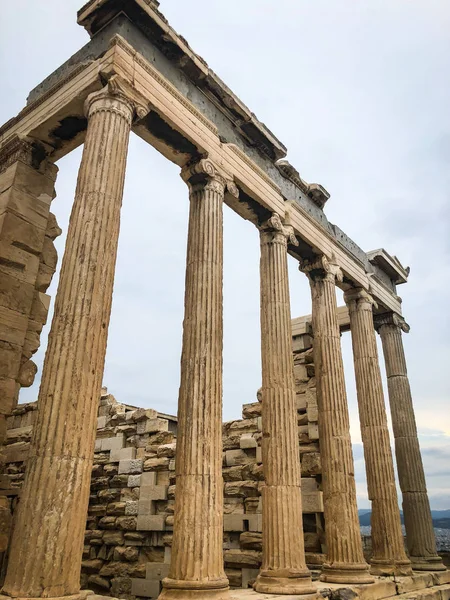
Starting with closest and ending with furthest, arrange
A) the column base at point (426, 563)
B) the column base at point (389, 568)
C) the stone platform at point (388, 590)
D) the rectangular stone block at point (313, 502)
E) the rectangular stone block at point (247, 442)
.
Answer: the stone platform at point (388, 590) < the rectangular stone block at point (313, 502) < the column base at point (389, 568) < the rectangular stone block at point (247, 442) < the column base at point (426, 563)

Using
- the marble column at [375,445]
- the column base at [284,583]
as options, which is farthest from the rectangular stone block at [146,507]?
the marble column at [375,445]

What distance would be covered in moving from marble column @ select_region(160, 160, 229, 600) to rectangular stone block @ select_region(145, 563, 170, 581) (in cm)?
583

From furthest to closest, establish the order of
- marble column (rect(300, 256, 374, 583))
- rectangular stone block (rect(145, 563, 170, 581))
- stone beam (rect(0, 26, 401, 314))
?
rectangular stone block (rect(145, 563, 170, 581)) < marble column (rect(300, 256, 374, 583)) < stone beam (rect(0, 26, 401, 314))

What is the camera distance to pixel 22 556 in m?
6.01

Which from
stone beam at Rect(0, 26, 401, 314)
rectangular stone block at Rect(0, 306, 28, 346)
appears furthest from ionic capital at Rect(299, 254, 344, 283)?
rectangular stone block at Rect(0, 306, 28, 346)

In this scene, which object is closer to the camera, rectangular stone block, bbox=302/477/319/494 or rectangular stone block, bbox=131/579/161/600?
rectangular stone block, bbox=131/579/161/600

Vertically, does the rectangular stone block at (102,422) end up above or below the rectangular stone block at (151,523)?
above

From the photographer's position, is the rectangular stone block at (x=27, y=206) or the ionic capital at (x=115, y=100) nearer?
the ionic capital at (x=115, y=100)

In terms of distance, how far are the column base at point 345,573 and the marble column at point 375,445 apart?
2.13 metres

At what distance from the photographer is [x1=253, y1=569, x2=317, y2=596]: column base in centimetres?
930

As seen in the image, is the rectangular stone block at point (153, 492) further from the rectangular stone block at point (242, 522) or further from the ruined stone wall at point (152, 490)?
the rectangular stone block at point (242, 522)

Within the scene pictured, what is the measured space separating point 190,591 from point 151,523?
6655 millimetres

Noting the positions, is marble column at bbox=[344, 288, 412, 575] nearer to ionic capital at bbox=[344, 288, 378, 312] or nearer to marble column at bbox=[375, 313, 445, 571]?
ionic capital at bbox=[344, 288, 378, 312]

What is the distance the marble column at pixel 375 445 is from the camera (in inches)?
534
